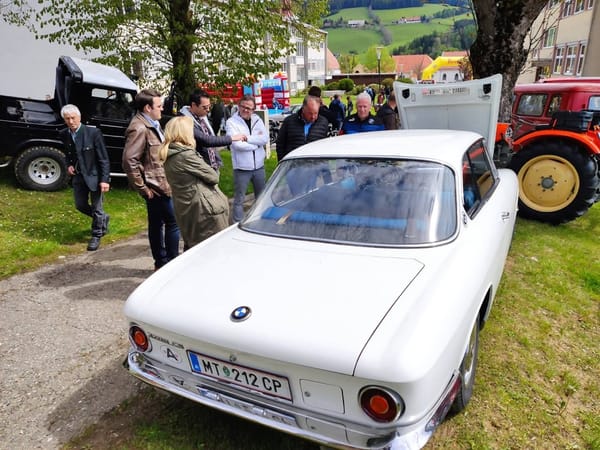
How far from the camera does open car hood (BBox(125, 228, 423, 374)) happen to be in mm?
1876

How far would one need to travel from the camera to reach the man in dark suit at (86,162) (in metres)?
5.25

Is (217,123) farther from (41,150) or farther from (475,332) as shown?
(475,332)

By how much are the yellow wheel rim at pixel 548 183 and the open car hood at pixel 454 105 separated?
4.14ft

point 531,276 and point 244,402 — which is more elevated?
point 244,402

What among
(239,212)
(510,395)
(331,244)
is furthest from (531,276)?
(239,212)

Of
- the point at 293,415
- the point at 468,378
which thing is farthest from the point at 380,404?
the point at 468,378

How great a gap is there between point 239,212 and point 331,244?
3.08m

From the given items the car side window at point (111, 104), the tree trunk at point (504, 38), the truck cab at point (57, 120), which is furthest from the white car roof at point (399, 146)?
the car side window at point (111, 104)

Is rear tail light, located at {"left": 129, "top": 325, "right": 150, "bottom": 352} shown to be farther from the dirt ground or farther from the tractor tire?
the tractor tire

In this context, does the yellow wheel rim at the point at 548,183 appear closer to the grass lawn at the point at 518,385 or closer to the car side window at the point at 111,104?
the grass lawn at the point at 518,385

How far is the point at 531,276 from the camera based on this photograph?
15.1 feet

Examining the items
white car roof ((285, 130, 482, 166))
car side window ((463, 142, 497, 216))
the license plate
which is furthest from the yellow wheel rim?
the license plate

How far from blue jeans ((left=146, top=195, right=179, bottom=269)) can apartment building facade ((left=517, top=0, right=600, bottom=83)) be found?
68.6 feet

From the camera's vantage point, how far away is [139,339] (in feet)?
7.77
